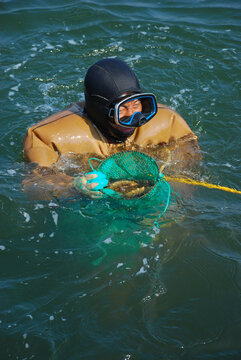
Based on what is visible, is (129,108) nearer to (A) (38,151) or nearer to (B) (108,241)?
(A) (38,151)

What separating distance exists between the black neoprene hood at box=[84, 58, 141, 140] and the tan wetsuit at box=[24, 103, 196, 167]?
0.23m

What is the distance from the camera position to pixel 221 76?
7.15 metres

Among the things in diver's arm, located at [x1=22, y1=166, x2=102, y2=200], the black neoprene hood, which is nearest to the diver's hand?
diver's arm, located at [x1=22, y1=166, x2=102, y2=200]

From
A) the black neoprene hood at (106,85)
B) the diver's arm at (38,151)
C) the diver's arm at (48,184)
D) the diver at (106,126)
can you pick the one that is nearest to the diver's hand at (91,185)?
the diver at (106,126)

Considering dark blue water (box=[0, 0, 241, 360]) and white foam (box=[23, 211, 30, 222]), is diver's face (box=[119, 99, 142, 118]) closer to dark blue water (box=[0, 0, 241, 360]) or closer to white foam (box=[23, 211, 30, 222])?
dark blue water (box=[0, 0, 241, 360])

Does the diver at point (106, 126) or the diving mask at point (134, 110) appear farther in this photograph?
the diver at point (106, 126)

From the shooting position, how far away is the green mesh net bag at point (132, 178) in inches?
159

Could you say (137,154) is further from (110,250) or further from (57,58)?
(57,58)

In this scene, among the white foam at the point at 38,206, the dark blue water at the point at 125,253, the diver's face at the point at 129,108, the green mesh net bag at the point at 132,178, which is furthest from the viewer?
the white foam at the point at 38,206

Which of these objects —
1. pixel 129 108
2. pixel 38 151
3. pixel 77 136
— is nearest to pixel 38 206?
pixel 38 151

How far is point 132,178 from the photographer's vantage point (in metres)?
4.39

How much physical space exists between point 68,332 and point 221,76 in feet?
17.0

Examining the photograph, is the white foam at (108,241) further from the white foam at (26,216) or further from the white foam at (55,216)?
the white foam at (26,216)

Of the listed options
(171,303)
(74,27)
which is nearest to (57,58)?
(74,27)
